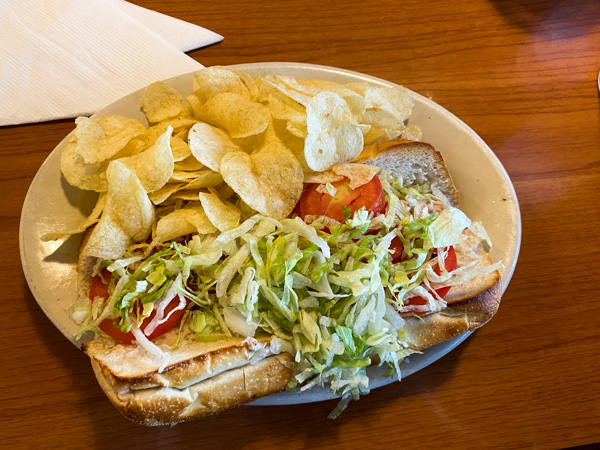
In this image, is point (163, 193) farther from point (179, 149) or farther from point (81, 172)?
point (81, 172)

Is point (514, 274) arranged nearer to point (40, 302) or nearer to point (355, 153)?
→ point (355, 153)

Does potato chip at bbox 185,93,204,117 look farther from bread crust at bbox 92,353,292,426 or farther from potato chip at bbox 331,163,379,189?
bread crust at bbox 92,353,292,426

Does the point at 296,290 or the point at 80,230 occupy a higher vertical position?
the point at 80,230

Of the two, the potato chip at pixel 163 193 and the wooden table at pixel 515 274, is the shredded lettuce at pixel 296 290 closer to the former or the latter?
the potato chip at pixel 163 193

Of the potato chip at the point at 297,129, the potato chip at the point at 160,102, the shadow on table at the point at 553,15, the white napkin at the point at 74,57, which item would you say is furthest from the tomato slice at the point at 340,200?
the shadow on table at the point at 553,15

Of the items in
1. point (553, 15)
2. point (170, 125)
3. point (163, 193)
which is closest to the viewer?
point (163, 193)

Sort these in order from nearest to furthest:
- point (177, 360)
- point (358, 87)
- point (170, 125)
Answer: point (177, 360) → point (170, 125) → point (358, 87)

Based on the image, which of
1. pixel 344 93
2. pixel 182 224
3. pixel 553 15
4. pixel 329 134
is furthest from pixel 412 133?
pixel 553 15

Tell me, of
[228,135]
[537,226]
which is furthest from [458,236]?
[228,135]
